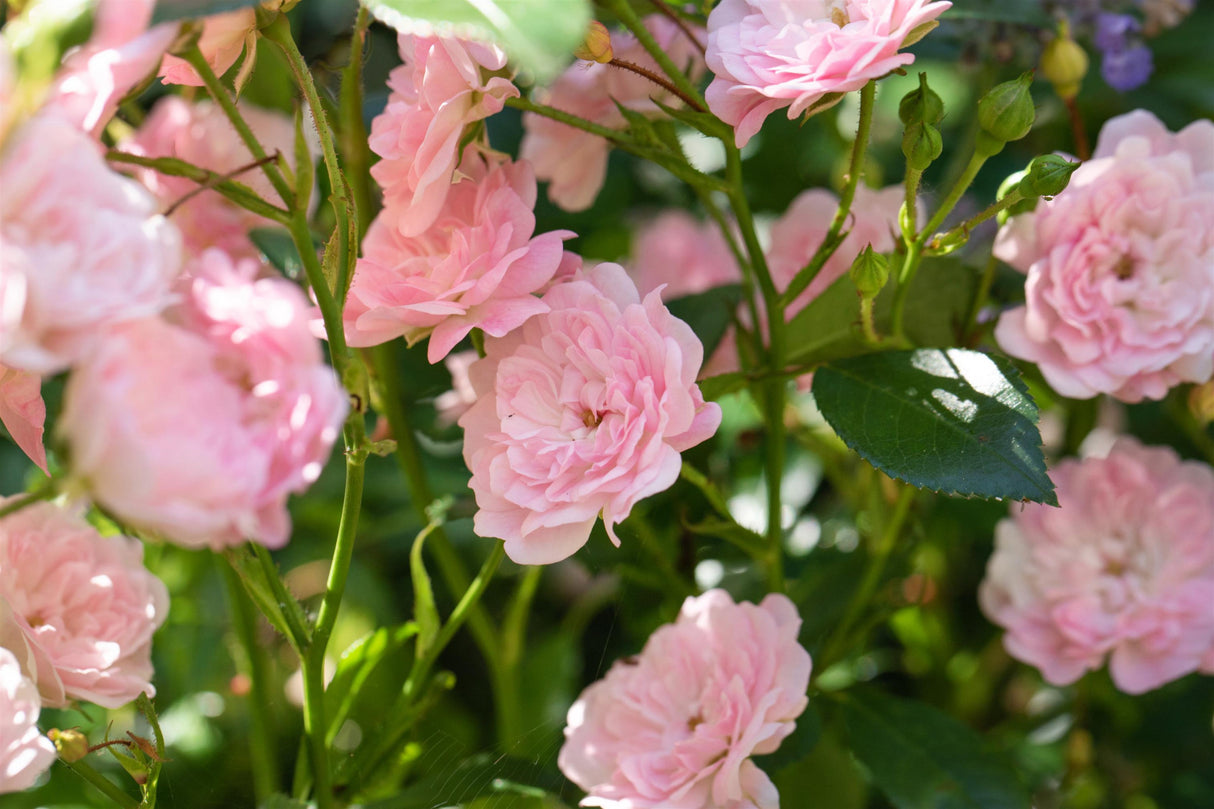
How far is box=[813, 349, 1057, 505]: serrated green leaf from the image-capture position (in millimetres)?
390

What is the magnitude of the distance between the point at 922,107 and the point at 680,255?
1.76 feet

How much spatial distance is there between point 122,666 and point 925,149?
36cm

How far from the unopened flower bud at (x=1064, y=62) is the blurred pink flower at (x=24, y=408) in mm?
474

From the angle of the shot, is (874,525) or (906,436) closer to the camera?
(906,436)

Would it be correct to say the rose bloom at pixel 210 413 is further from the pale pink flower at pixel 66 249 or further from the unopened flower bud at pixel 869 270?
the unopened flower bud at pixel 869 270

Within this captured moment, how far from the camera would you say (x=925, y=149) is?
0.38 metres

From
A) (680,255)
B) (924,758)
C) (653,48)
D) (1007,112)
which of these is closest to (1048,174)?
(1007,112)

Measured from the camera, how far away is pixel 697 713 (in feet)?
1.43

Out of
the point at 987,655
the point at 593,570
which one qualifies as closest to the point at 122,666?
the point at 593,570

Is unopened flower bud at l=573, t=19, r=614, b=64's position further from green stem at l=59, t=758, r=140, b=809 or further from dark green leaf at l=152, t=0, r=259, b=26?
green stem at l=59, t=758, r=140, b=809

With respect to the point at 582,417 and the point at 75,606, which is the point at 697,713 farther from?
the point at 75,606

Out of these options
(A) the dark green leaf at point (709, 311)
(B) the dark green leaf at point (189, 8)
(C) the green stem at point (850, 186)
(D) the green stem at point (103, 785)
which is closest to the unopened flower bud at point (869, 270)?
(C) the green stem at point (850, 186)

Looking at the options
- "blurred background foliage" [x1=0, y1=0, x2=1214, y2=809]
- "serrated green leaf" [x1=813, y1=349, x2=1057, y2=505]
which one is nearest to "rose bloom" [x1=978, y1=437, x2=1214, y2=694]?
"blurred background foliage" [x1=0, y1=0, x2=1214, y2=809]

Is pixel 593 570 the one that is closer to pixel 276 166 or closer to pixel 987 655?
pixel 276 166
